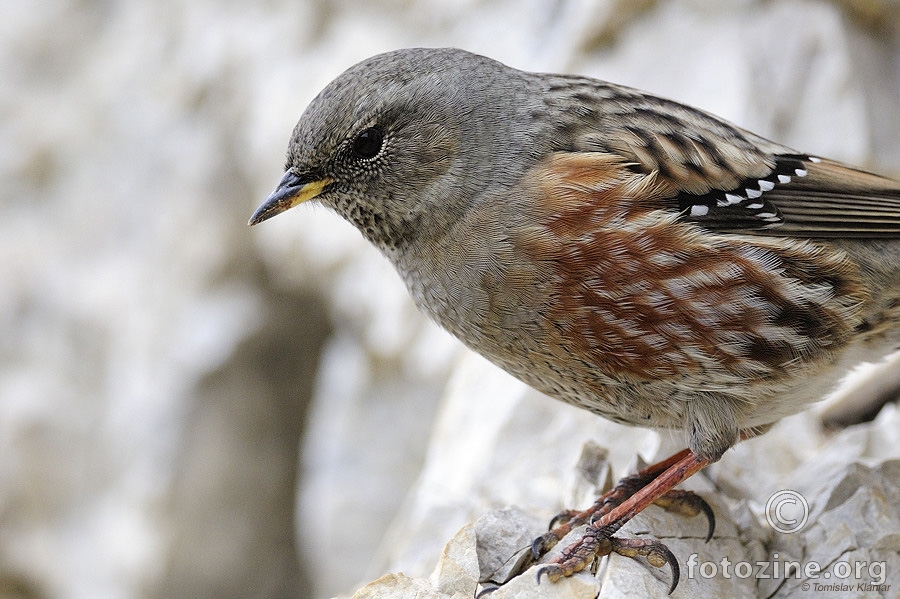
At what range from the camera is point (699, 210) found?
2691mm

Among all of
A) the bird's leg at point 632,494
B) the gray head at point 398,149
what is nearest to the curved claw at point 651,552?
the bird's leg at point 632,494

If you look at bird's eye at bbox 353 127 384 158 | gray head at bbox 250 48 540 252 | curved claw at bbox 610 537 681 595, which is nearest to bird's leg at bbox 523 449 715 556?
curved claw at bbox 610 537 681 595

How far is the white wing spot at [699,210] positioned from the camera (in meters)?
2.69

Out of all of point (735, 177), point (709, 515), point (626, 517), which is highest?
point (735, 177)

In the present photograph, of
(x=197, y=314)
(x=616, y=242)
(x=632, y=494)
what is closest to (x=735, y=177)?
(x=616, y=242)

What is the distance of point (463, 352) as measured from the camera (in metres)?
4.75

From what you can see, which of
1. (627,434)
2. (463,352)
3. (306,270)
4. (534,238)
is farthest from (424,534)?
(306,270)

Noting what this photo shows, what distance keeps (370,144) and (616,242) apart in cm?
85

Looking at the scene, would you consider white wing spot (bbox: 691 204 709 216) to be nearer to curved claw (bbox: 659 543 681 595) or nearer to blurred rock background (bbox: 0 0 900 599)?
curved claw (bbox: 659 543 681 595)

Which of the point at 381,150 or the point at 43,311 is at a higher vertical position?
the point at 43,311

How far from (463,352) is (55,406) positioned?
3380 millimetres

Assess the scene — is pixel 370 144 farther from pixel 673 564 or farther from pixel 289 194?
pixel 673 564

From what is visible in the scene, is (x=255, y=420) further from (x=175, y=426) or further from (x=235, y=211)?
(x=235, y=211)

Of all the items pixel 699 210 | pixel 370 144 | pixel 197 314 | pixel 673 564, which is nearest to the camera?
pixel 673 564
